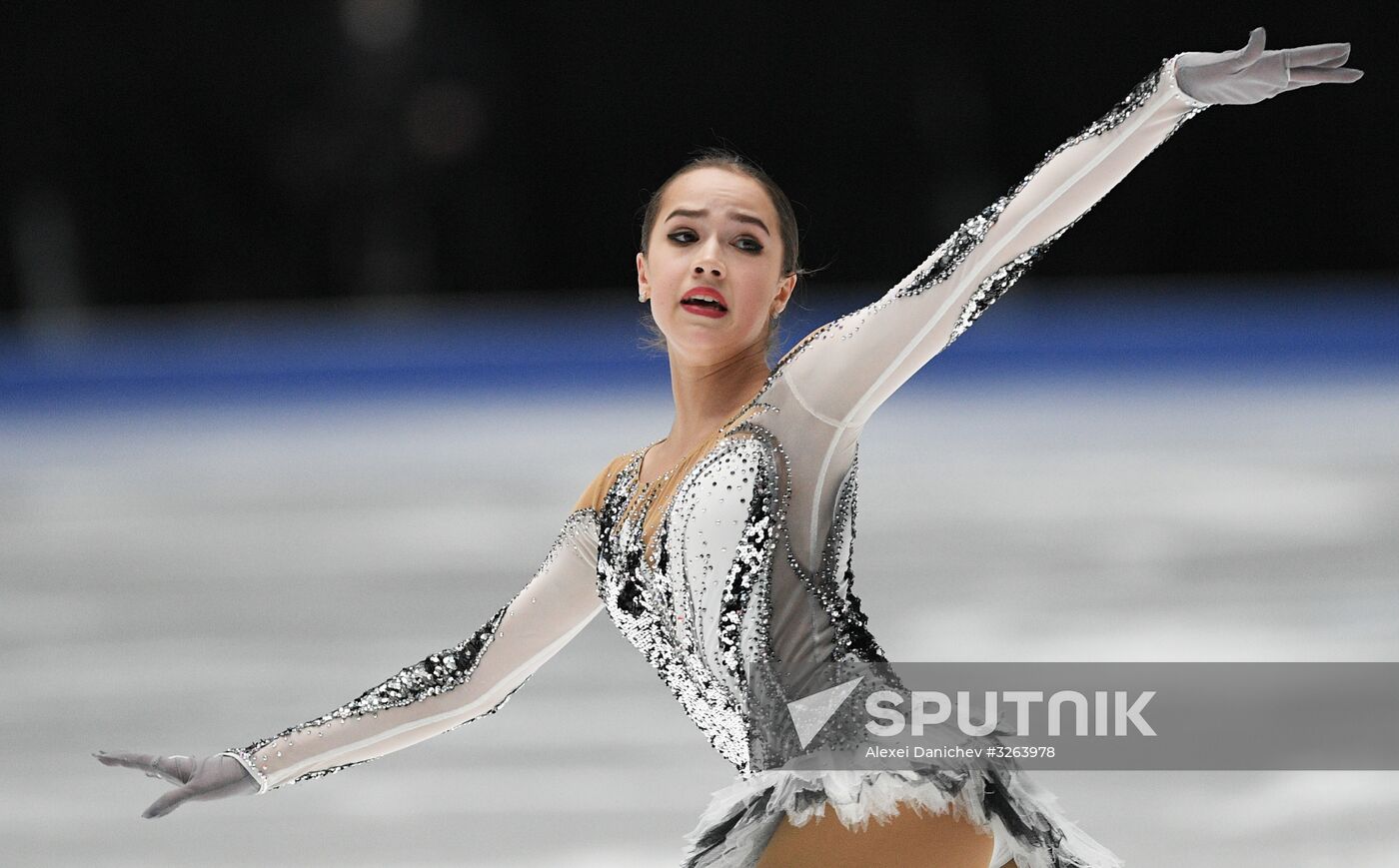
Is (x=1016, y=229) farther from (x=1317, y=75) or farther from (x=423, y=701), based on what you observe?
(x=423, y=701)

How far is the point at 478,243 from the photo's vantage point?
28.5 ft

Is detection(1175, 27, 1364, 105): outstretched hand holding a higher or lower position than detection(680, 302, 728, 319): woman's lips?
higher

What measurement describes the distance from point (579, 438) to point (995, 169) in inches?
128

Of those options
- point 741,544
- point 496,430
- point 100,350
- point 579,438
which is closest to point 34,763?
point 741,544

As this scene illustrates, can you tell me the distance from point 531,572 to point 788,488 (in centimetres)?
294

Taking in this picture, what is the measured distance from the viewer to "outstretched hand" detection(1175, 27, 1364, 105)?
139 cm

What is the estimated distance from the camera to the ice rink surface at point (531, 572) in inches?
110

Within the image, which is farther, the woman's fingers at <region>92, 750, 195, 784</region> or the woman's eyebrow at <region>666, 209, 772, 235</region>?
the woman's fingers at <region>92, 750, 195, 784</region>

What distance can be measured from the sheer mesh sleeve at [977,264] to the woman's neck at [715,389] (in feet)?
0.47

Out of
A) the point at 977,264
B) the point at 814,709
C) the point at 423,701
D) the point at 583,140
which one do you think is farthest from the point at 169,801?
the point at 583,140

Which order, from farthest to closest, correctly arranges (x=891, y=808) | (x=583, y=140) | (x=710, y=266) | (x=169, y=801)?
(x=583, y=140), (x=169, y=801), (x=710, y=266), (x=891, y=808)

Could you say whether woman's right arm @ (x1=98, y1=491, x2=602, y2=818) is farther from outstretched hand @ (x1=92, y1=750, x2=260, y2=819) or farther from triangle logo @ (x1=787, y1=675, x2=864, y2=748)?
triangle logo @ (x1=787, y1=675, x2=864, y2=748)

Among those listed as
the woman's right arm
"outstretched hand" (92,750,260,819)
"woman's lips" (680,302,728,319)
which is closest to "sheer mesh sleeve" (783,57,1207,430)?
"woman's lips" (680,302,728,319)

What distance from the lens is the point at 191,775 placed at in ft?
6.17
